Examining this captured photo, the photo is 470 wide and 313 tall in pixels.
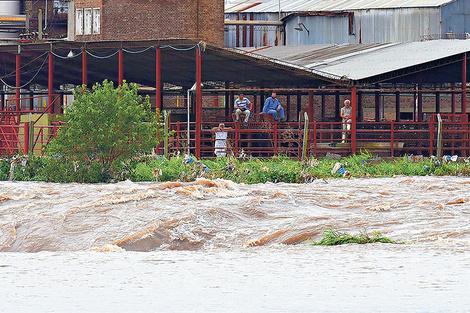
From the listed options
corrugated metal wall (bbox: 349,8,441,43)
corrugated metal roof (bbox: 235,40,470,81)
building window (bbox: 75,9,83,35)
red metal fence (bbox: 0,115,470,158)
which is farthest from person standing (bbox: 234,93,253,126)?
building window (bbox: 75,9,83,35)

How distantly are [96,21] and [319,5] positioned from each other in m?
10.5

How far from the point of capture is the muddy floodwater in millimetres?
7754

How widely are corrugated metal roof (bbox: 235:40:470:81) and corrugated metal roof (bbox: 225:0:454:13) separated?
15.1 ft

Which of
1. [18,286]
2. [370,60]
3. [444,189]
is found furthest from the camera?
[370,60]

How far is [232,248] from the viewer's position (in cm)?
1196

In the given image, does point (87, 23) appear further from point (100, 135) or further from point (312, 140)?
point (100, 135)

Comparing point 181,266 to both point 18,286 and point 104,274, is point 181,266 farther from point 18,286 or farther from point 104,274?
point 18,286

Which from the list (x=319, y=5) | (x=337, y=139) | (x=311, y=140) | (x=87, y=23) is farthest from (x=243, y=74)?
(x=319, y=5)

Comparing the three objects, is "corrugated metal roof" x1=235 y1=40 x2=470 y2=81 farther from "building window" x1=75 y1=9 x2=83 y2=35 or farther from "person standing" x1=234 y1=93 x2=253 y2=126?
"building window" x1=75 y1=9 x2=83 y2=35

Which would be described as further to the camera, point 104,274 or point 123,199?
point 123,199

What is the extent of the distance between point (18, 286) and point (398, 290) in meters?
3.82

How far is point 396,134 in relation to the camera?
25141 millimetres

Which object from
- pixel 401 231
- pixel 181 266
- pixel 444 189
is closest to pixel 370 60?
pixel 444 189

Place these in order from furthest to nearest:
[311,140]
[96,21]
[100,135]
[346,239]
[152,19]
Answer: [96,21]
[152,19]
[311,140]
[100,135]
[346,239]
